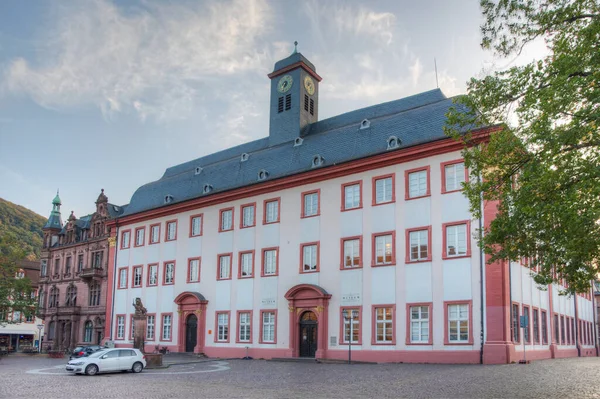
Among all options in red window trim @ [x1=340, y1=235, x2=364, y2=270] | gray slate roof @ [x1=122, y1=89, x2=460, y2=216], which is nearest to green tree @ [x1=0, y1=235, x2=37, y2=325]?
gray slate roof @ [x1=122, y1=89, x2=460, y2=216]

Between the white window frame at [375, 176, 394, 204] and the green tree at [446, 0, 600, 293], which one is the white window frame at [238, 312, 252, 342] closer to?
the white window frame at [375, 176, 394, 204]

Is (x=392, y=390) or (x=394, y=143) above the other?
(x=394, y=143)

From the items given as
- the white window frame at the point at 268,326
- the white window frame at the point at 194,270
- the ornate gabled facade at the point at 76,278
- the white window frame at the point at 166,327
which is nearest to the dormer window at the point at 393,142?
the white window frame at the point at 268,326

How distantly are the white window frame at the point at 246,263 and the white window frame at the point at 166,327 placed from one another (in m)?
7.70

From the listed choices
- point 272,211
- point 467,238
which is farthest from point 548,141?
point 272,211

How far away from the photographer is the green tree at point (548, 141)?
14.0 meters

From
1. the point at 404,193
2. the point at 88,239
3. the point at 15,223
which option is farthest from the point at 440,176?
the point at 15,223

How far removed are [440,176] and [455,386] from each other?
1493 centimetres

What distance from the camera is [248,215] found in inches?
1563

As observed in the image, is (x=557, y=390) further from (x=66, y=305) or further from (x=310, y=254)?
(x=66, y=305)

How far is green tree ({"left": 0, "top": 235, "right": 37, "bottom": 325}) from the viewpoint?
46.1 m

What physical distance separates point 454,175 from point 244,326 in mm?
16357

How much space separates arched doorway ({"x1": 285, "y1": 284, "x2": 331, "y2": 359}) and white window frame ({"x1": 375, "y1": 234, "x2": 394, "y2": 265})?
368cm

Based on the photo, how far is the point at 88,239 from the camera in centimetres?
5850
